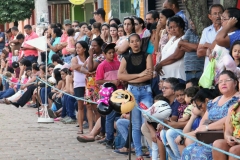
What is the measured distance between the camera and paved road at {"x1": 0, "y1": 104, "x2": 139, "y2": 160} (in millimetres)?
10742

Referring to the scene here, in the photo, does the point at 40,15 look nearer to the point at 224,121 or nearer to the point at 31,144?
the point at 31,144

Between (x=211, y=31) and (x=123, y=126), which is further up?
(x=211, y=31)

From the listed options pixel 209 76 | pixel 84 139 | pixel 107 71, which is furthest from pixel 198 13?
pixel 84 139

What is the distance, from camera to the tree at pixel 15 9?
100ft

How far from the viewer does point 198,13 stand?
10.3 meters

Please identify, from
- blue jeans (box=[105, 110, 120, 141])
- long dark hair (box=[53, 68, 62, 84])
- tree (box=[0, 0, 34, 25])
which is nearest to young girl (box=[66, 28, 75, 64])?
long dark hair (box=[53, 68, 62, 84])

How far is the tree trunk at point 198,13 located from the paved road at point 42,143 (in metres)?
2.31

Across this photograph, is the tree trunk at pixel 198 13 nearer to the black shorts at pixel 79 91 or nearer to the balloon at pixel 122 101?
the balloon at pixel 122 101

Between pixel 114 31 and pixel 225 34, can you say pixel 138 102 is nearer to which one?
pixel 225 34

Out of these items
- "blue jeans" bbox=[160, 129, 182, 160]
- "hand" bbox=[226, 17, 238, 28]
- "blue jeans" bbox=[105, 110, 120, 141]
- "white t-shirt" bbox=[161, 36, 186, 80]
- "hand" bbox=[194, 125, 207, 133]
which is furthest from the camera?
"blue jeans" bbox=[105, 110, 120, 141]

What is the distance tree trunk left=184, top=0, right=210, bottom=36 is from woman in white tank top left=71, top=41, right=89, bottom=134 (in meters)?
3.15

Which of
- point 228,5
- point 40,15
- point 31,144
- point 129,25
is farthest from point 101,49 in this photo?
point 40,15

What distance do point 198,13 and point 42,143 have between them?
152 inches

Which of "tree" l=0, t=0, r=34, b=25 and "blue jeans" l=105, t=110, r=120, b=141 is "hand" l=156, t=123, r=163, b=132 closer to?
"blue jeans" l=105, t=110, r=120, b=141
